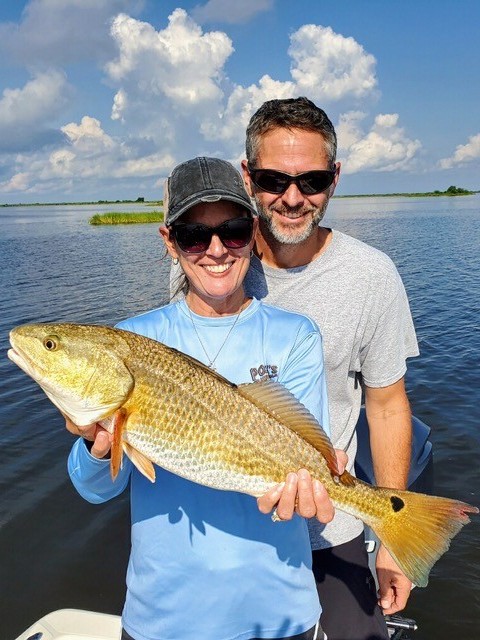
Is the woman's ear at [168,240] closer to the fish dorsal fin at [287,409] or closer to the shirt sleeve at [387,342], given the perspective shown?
the fish dorsal fin at [287,409]

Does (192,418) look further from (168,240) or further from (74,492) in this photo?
(74,492)

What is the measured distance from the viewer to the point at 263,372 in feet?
9.49

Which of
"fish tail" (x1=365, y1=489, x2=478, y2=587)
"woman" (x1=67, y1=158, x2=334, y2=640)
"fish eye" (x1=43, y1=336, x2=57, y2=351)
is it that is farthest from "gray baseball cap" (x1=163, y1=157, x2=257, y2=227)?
"fish tail" (x1=365, y1=489, x2=478, y2=587)

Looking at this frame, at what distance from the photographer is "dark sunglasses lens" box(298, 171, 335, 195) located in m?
3.57

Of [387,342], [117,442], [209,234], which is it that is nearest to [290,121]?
[209,234]

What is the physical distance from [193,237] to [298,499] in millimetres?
1494

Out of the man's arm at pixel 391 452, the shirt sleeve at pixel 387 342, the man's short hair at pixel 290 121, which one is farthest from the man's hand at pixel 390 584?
the man's short hair at pixel 290 121

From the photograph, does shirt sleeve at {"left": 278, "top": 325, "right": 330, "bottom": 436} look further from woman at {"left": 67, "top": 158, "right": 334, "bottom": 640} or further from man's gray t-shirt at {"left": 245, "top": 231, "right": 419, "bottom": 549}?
man's gray t-shirt at {"left": 245, "top": 231, "right": 419, "bottom": 549}

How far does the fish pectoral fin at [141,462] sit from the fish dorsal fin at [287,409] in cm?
58

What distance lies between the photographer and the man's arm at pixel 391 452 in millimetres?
3887

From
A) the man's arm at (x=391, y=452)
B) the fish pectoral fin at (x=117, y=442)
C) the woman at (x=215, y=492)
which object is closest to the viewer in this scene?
the fish pectoral fin at (x=117, y=442)

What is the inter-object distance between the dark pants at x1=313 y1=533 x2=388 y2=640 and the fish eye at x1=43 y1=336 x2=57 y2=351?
2.28 meters

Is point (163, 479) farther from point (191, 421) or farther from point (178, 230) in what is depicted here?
point (178, 230)

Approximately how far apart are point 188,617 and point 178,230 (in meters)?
2.00
